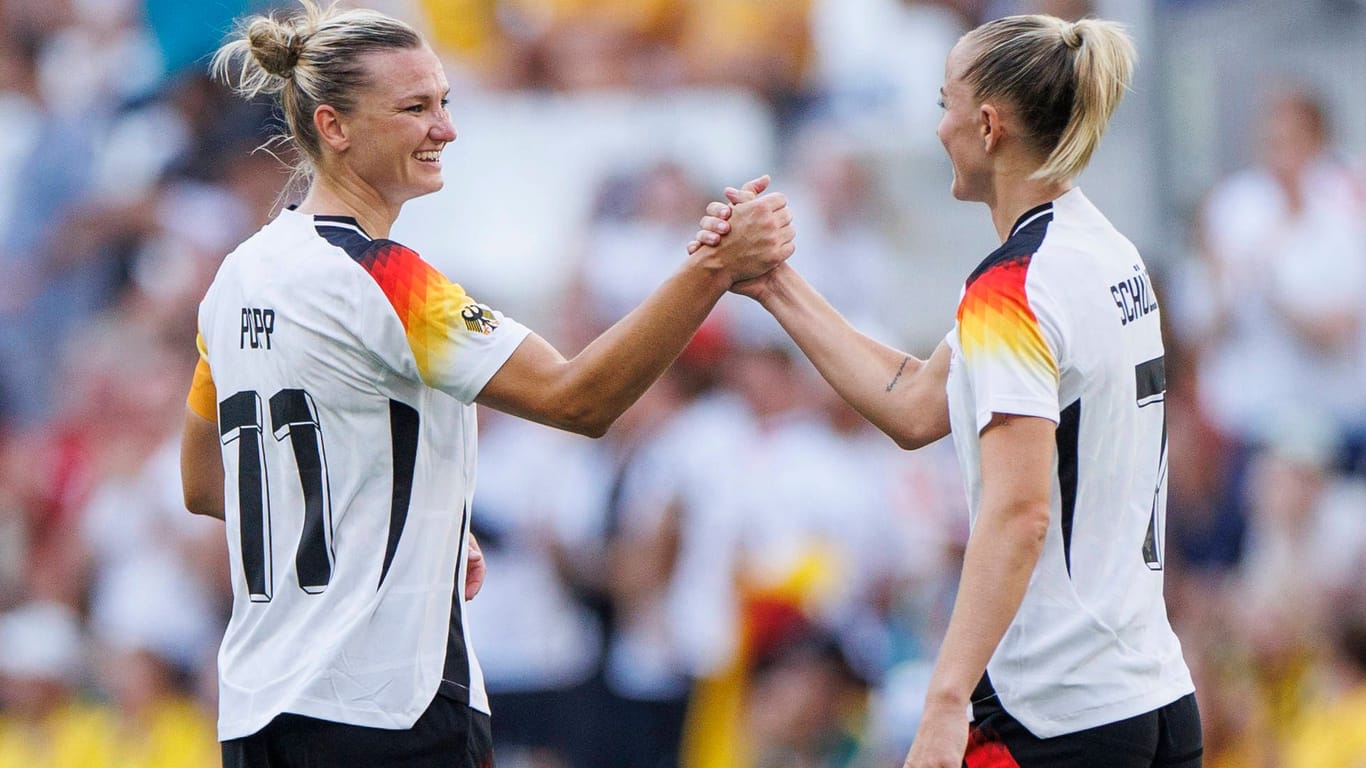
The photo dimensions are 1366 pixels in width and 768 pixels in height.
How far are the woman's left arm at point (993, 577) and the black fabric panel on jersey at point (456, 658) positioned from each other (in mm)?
870

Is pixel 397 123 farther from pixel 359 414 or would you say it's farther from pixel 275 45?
pixel 359 414

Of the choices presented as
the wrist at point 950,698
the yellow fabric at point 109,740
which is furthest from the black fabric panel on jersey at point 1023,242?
the yellow fabric at point 109,740

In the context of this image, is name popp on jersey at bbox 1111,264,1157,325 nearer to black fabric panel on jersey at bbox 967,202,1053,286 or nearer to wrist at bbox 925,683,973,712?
black fabric panel on jersey at bbox 967,202,1053,286

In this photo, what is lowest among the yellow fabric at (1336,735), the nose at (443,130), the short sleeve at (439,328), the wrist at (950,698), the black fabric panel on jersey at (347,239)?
the yellow fabric at (1336,735)

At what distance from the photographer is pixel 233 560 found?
11.4ft

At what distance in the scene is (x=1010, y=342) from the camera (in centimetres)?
316

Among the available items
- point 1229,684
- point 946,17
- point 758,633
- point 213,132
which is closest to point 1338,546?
point 1229,684

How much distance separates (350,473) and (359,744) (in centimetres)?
49

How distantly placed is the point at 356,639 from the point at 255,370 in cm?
54

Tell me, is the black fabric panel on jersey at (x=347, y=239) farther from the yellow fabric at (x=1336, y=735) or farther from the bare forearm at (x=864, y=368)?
the yellow fabric at (x=1336, y=735)

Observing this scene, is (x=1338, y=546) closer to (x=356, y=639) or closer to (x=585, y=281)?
(x=585, y=281)

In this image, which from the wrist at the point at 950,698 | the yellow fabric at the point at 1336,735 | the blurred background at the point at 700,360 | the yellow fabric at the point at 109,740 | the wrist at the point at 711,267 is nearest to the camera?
the wrist at the point at 950,698

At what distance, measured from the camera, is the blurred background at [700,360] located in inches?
276

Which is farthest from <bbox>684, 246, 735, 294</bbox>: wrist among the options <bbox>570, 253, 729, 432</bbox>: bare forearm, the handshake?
<bbox>570, 253, 729, 432</bbox>: bare forearm
